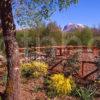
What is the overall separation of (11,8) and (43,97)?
2.87 meters

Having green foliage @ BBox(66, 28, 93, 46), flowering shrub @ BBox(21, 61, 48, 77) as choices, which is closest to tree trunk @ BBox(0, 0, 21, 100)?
flowering shrub @ BBox(21, 61, 48, 77)

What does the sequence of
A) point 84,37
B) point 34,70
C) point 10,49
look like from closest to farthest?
1. point 10,49
2. point 34,70
3. point 84,37

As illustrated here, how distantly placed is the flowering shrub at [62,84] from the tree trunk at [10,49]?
1.67m

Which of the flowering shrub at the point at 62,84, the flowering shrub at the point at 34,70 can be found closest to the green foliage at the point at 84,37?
the flowering shrub at the point at 34,70

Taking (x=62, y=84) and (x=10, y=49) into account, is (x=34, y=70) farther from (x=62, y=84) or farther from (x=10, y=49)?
(x=10, y=49)

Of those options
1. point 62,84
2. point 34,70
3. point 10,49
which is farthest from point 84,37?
point 10,49

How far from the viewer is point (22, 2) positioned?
1060 cm

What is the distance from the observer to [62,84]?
11734mm

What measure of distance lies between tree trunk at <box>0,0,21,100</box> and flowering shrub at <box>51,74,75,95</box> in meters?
1.67

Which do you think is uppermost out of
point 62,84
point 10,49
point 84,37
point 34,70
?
point 84,37

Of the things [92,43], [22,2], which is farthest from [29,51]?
[92,43]

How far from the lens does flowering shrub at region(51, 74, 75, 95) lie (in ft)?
37.9

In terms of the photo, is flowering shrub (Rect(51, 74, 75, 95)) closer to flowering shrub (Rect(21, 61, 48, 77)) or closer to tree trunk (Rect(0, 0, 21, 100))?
flowering shrub (Rect(21, 61, 48, 77))

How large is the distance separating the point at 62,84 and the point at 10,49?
7.89 feet
